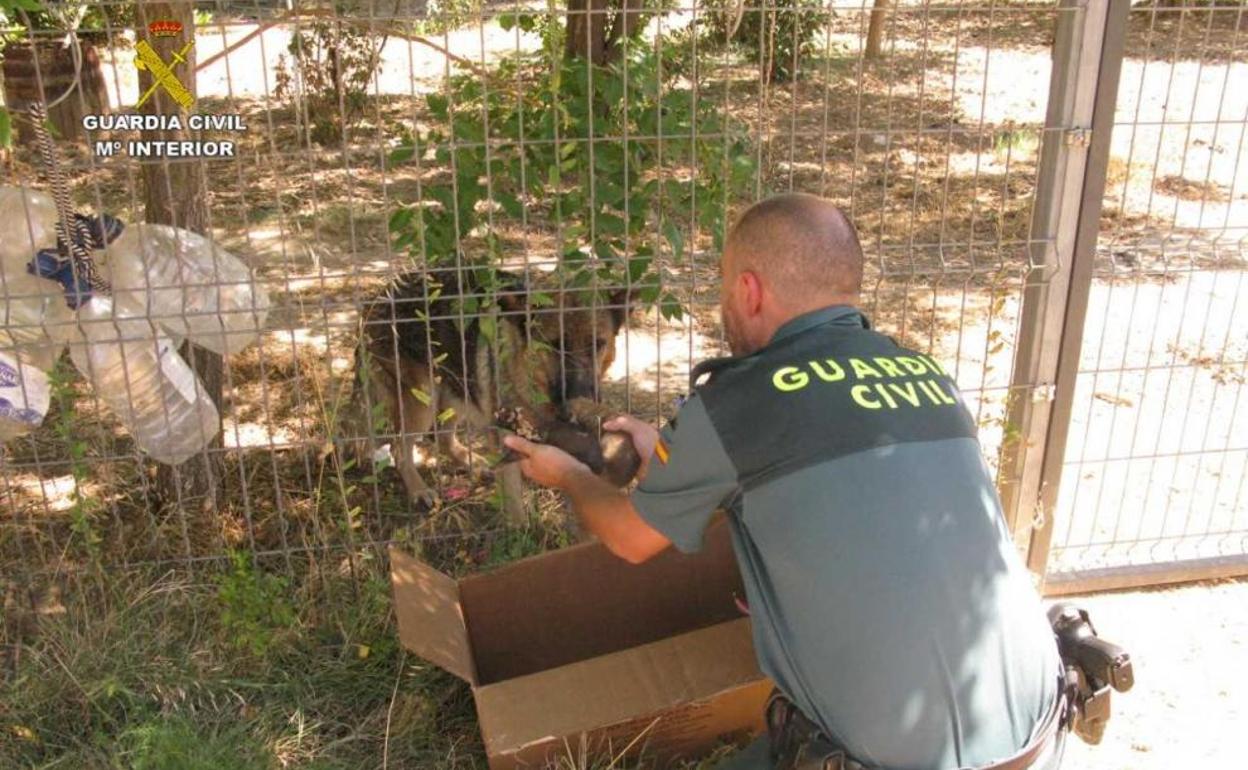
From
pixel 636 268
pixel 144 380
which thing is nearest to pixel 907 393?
pixel 636 268

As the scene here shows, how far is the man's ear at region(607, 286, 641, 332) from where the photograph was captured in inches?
162

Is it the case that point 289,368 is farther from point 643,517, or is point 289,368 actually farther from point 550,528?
point 643,517

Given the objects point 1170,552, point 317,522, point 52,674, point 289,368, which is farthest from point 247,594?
point 1170,552

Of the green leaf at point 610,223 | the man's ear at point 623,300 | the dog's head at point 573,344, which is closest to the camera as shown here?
the green leaf at point 610,223

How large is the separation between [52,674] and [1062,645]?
3127 millimetres

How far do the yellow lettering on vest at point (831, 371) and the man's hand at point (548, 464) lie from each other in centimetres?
82

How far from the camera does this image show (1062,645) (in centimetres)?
312

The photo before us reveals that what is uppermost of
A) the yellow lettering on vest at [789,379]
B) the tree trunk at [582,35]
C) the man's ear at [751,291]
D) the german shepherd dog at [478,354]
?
the tree trunk at [582,35]

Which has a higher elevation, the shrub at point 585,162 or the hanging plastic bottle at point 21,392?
the shrub at point 585,162

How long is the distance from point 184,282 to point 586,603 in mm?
1739

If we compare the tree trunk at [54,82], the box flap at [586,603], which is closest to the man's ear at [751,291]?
the box flap at [586,603]

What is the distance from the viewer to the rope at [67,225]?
3.65m

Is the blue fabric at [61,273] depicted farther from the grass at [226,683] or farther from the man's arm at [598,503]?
the man's arm at [598,503]

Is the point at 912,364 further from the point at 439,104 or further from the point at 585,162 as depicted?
the point at 439,104
